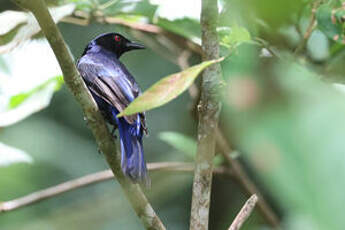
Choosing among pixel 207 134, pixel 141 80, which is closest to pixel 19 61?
pixel 207 134

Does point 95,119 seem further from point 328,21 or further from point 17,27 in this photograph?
point 328,21

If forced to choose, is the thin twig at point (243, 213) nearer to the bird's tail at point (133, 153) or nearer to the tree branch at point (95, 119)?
the tree branch at point (95, 119)

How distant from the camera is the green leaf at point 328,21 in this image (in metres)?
1.95

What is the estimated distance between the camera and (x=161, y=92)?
1.17 m

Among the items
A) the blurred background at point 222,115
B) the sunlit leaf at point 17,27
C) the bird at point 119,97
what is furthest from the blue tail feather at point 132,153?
the sunlit leaf at point 17,27

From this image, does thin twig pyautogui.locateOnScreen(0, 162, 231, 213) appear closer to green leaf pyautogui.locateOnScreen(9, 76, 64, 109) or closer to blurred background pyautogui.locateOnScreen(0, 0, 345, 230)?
blurred background pyautogui.locateOnScreen(0, 0, 345, 230)

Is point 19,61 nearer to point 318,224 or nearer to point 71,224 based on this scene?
point 71,224

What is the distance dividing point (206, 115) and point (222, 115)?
849 mm

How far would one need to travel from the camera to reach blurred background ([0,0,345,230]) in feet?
2.05

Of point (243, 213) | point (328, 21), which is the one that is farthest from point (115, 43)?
point (243, 213)

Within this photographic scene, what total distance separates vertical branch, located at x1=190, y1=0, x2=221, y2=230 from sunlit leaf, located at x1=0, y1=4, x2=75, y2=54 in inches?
33.8

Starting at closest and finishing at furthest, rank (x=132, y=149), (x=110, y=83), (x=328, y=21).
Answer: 1. (x=328, y=21)
2. (x=132, y=149)
3. (x=110, y=83)

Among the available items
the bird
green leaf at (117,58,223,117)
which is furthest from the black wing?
green leaf at (117,58,223,117)

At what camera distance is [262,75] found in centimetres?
91
